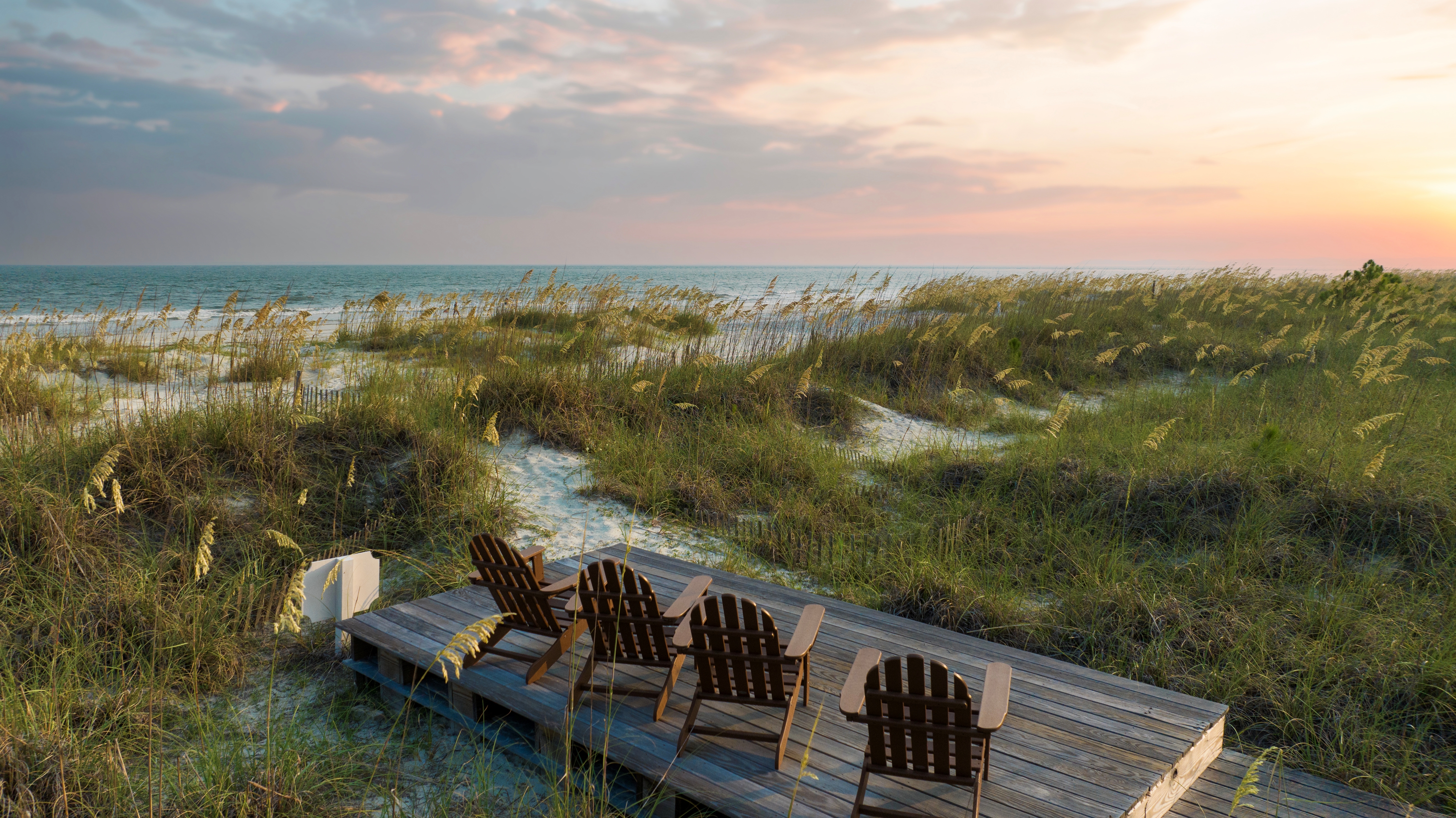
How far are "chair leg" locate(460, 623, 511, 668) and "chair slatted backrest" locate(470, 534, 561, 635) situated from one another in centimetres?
7

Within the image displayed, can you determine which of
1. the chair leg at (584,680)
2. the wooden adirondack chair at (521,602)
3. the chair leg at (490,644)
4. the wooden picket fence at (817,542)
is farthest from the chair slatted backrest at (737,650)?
the wooden picket fence at (817,542)

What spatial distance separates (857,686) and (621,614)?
3.81ft

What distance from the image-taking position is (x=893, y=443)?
8406 millimetres

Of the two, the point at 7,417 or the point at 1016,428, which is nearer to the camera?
the point at 7,417

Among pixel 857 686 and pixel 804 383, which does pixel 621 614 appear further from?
pixel 804 383

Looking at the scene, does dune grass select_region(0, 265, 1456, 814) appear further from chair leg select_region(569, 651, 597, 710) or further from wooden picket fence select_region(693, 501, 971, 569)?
chair leg select_region(569, 651, 597, 710)

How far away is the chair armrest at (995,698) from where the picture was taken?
7.47ft

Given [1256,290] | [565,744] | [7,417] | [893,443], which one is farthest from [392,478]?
[1256,290]

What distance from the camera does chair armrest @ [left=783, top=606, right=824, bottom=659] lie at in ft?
8.89

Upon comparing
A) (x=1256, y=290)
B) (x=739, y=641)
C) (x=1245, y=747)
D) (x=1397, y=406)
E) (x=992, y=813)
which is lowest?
(x=1245, y=747)

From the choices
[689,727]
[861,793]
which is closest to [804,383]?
[689,727]

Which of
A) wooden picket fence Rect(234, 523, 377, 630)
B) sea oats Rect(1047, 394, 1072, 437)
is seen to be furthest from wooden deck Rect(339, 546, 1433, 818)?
sea oats Rect(1047, 394, 1072, 437)

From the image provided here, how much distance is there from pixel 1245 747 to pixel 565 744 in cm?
298

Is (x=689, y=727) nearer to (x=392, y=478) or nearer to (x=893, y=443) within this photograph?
(x=392, y=478)
